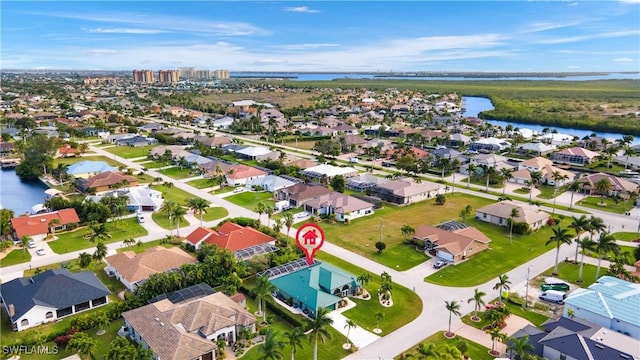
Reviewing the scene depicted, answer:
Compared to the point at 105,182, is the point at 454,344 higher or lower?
lower

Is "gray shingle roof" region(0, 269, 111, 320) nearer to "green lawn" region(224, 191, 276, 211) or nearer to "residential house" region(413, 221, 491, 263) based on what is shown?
"green lawn" region(224, 191, 276, 211)

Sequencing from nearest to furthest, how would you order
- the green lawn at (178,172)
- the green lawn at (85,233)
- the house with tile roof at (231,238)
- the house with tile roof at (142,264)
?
the house with tile roof at (142,264)
the house with tile roof at (231,238)
the green lawn at (85,233)
the green lawn at (178,172)

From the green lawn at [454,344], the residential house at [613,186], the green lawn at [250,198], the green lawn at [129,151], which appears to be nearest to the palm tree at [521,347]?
the green lawn at [454,344]

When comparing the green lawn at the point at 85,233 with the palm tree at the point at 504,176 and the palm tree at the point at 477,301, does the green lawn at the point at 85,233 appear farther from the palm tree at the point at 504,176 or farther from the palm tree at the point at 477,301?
the palm tree at the point at 504,176

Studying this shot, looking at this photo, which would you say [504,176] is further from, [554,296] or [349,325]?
[349,325]

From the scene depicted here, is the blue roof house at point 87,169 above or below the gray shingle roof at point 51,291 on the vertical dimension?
above

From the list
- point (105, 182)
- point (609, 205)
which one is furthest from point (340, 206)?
point (609, 205)
